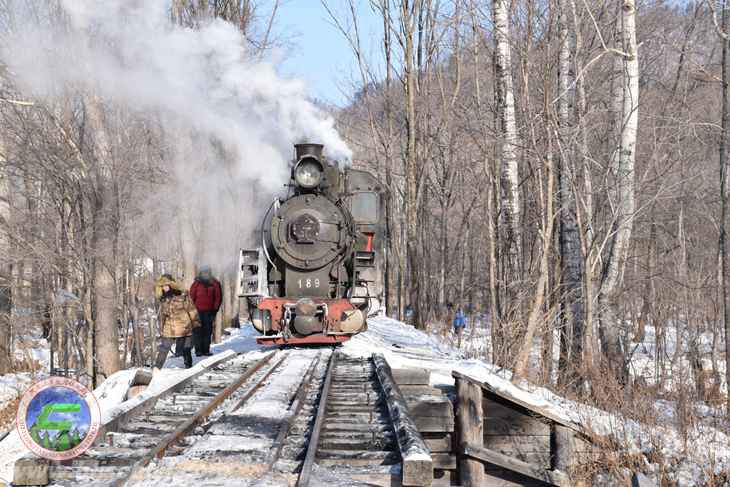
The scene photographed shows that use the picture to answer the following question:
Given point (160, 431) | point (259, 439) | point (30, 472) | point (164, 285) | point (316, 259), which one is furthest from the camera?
point (316, 259)

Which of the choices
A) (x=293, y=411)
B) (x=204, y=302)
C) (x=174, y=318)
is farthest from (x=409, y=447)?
(x=204, y=302)

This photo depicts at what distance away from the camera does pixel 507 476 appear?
795 cm

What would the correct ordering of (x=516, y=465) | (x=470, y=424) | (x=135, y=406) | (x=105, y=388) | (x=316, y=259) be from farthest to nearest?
(x=316, y=259)
(x=105, y=388)
(x=516, y=465)
(x=470, y=424)
(x=135, y=406)

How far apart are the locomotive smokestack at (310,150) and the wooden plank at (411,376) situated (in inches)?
200

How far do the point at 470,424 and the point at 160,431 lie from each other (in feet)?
10.7

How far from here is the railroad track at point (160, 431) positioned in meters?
4.64

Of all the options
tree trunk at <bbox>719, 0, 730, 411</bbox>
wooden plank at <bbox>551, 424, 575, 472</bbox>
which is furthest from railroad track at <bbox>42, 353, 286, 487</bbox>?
tree trunk at <bbox>719, 0, 730, 411</bbox>

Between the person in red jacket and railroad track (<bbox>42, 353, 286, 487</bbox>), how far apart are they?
3.18 meters

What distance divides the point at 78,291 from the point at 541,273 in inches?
421

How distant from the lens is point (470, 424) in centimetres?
765

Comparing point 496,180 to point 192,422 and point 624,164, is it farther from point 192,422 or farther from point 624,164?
point 192,422

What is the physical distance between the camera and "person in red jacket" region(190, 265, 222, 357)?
1208 centimetres

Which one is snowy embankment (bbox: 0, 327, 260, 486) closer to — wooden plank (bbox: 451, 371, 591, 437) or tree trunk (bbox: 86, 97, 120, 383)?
tree trunk (bbox: 86, 97, 120, 383)

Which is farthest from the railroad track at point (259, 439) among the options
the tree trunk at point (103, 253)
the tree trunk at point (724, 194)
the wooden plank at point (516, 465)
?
the tree trunk at point (724, 194)
